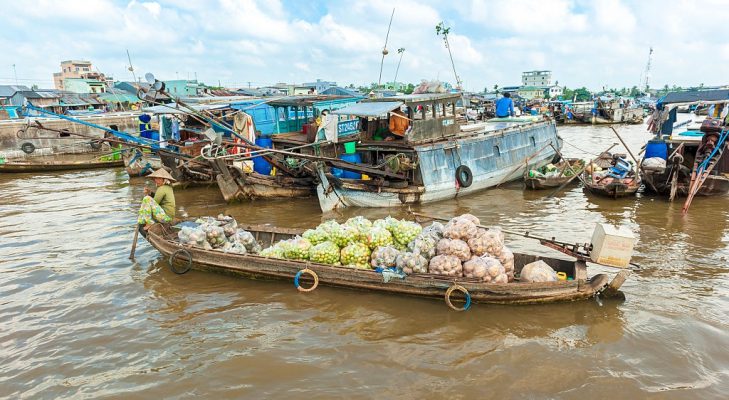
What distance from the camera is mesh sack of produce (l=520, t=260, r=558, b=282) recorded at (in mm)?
5637

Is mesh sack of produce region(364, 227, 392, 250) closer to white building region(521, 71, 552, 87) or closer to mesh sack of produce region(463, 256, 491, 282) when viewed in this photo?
mesh sack of produce region(463, 256, 491, 282)

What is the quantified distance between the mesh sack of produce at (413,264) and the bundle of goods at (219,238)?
2892 mm

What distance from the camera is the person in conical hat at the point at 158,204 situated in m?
7.71

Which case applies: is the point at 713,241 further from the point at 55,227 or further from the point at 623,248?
the point at 55,227

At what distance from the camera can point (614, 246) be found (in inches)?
215

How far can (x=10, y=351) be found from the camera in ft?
17.5

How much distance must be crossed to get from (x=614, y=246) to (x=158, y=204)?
755 centimetres

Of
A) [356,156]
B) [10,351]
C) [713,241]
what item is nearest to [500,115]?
[356,156]

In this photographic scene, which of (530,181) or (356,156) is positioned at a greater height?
(356,156)

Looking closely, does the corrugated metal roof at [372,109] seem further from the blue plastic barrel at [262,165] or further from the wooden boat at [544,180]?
the wooden boat at [544,180]

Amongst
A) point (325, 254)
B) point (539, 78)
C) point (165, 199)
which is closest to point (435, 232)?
point (325, 254)

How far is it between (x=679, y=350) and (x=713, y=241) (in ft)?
17.0

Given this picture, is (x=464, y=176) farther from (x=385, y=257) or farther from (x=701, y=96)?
(x=701, y=96)

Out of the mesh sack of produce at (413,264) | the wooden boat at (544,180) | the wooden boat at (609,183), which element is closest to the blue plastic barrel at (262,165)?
the wooden boat at (544,180)
